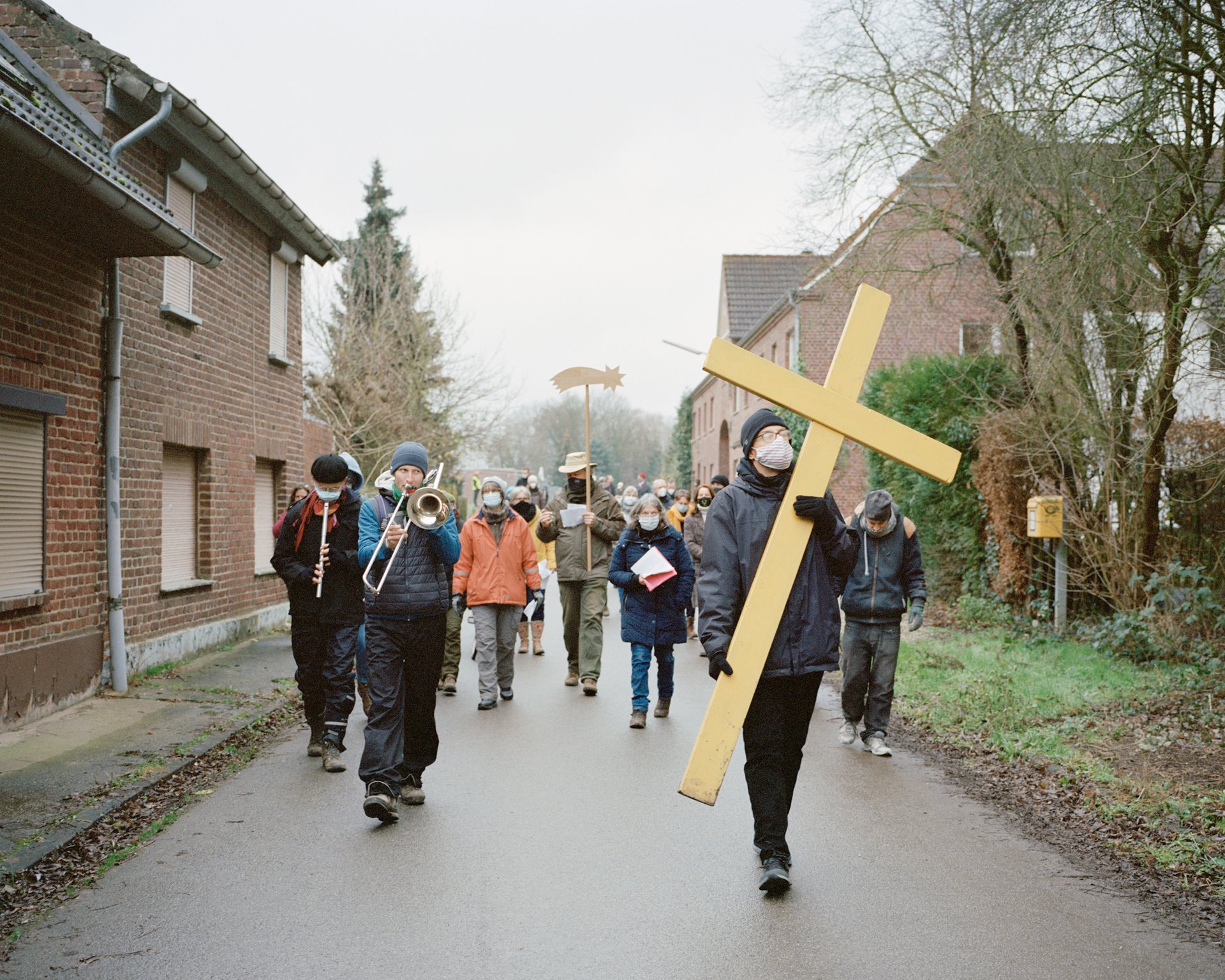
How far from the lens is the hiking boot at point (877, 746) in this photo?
786 centimetres

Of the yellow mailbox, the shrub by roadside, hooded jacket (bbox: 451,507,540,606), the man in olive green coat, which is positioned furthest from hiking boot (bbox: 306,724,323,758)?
the yellow mailbox

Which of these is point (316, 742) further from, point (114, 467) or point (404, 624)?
point (114, 467)

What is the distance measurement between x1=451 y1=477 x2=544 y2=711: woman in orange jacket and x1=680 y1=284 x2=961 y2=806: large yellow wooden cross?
5.13m

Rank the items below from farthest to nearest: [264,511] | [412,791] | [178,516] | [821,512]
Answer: [264,511]
[178,516]
[412,791]
[821,512]

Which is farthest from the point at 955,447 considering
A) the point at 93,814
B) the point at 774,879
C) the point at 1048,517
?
the point at 93,814

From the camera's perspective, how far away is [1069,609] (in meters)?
13.4

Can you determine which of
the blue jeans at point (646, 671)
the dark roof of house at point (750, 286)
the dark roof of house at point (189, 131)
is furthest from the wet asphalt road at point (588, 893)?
the dark roof of house at point (750, 286)

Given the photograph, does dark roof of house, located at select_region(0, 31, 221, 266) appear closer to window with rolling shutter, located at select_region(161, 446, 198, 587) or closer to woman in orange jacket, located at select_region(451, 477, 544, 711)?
window with rolling shutter, located at select_region(161, 446, 198, 587)

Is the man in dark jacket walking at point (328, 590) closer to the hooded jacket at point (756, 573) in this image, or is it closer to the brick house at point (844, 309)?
the hooded jacket at point (756, 573)

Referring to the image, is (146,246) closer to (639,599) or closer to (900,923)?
(639,599)

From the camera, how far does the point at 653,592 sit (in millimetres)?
9305

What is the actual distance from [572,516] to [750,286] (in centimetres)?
3500

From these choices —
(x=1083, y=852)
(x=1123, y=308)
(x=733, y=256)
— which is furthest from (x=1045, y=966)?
(x=733, y=256)

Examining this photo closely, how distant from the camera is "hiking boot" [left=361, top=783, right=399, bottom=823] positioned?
19.4ft
